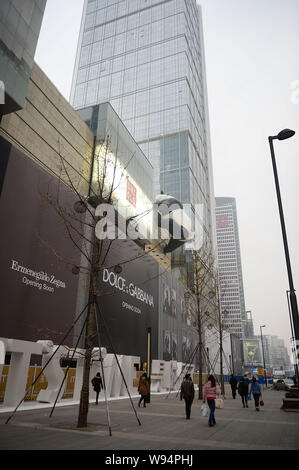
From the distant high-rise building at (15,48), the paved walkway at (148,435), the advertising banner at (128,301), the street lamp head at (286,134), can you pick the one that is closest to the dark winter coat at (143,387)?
the paved walkway at (148,435)

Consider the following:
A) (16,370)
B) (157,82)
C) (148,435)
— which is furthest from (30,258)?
(157,82)

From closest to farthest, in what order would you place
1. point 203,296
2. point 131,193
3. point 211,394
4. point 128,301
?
1. point 211,394
2. point 203,296
3. point 128,301
4. point 131,193

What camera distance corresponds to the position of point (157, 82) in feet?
328

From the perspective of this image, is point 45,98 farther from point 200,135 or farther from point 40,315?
point 200,135

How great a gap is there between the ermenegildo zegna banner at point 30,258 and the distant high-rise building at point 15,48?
4876 millimetres

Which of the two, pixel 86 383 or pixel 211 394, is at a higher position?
pixel 86 383

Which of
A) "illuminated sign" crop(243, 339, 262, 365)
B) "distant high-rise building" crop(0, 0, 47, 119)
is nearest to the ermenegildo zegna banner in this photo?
"distant high-rise building" crop(0, 0, 47, 119)

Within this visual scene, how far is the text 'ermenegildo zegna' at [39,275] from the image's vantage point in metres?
18.6

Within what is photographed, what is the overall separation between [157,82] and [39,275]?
312ft

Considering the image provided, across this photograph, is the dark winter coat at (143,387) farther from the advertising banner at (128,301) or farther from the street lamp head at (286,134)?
the street lamp head at (286,134)

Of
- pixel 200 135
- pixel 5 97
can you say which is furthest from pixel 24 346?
pixel 200 135

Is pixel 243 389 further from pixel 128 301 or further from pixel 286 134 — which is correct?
pixel 128 301

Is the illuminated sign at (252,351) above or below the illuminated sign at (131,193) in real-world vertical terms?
below

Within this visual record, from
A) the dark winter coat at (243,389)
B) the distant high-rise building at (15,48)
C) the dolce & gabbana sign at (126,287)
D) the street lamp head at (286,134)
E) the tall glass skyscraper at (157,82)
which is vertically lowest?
the dark winter coat at (243,389)
